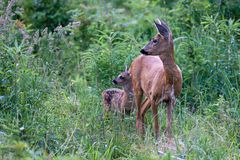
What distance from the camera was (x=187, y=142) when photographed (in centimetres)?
768

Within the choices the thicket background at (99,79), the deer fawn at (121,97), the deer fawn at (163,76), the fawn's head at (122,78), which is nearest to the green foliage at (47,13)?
the thicket background at (99,79)

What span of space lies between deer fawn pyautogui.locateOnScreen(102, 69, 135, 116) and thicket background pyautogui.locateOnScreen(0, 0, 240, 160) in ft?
0.57

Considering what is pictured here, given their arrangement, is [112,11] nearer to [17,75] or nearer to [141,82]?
[141,82]

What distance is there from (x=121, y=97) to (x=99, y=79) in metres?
0.39

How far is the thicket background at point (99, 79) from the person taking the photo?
7.96 meters

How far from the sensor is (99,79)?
1095 cm

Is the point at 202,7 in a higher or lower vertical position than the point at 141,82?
higher

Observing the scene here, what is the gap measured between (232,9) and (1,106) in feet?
15.2

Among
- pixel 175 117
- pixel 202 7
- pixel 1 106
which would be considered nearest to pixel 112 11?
pixel 202 7

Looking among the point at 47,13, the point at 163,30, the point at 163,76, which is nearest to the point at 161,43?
the point at 163,30

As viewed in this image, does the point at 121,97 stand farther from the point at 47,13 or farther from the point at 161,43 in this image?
the point at 47,13

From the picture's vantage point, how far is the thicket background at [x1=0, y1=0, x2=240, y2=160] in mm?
7957

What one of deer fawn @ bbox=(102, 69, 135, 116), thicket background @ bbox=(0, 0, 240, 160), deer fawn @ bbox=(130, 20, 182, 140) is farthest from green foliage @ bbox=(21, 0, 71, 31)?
deer fawn @ bbox=(130, 20, 182, 140)

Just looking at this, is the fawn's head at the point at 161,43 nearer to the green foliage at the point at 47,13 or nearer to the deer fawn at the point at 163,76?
the deer fawn at the point at 163,76
